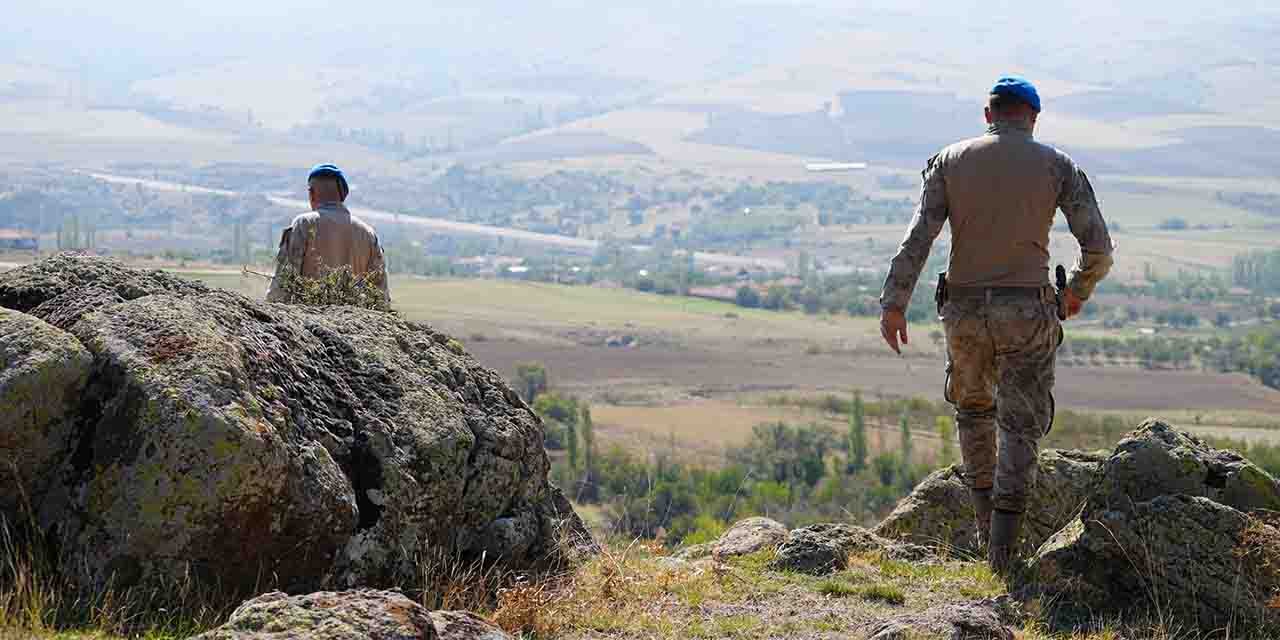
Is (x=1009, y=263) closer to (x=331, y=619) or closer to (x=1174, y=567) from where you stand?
(x=1174, y=567)

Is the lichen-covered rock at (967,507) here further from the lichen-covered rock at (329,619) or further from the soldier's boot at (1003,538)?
the lichen-covered rock at (329,619)

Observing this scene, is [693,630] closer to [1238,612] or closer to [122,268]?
[1238,612]

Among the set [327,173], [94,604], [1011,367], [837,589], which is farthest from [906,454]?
[94,604]

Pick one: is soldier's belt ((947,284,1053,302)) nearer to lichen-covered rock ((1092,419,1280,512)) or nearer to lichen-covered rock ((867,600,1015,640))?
lichen-covered rock ((1092,419,1280,512))

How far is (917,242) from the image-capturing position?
27.7 ft

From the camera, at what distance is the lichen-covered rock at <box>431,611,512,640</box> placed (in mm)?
5562

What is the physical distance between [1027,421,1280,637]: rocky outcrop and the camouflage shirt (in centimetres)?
105

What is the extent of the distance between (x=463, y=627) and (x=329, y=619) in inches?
26.2

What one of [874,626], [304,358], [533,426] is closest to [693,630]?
[874,626]

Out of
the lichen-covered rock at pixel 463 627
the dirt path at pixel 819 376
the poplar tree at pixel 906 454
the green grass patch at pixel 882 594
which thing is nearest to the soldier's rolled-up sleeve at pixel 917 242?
the green grass patch at pixel 882 594

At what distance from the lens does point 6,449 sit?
6.00 meters

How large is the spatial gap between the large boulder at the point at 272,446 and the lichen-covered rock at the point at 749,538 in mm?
2041

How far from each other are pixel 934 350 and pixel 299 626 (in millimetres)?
126589

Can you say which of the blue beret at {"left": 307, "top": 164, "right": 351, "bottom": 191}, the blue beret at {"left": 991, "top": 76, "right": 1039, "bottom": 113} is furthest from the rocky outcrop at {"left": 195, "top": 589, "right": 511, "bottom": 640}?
the blue beret at {"left": 307, "top": 164, "right": 351, "bottom": 191}
